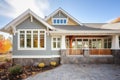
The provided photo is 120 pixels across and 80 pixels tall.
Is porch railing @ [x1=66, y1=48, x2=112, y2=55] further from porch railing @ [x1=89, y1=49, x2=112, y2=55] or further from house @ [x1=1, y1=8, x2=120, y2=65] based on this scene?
house @ [x1=1, y1=8, x2=120, y2=65]

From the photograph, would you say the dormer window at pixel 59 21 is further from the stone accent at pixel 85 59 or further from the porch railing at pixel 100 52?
the porch railing at pixel 100 52

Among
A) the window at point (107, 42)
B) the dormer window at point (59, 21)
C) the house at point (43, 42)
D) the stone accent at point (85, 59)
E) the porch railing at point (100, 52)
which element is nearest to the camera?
the house at point (43, 42)

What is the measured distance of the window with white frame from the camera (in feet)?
49.9

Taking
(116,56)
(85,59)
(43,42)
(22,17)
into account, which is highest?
(22,17)

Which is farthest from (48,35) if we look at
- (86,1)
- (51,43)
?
(86,1)

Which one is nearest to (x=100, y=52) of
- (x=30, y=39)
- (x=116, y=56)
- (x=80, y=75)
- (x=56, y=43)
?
(x=116, y=56)

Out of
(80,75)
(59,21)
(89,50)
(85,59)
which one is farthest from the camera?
(59,21)

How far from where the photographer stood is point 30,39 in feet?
50.0

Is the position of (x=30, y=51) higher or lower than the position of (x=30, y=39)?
lower

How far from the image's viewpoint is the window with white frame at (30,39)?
49.9 ft

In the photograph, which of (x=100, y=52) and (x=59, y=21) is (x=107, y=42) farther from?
(x=59, y=21)

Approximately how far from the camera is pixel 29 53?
50.2 ft

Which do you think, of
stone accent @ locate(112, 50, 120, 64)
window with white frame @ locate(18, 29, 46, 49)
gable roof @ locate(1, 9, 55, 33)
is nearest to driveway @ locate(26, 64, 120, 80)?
stone accent @ locate(112, 50, 120, 64)

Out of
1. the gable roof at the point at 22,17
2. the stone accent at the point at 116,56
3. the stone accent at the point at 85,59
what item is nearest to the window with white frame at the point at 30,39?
the gable roof at the point at 22,17
